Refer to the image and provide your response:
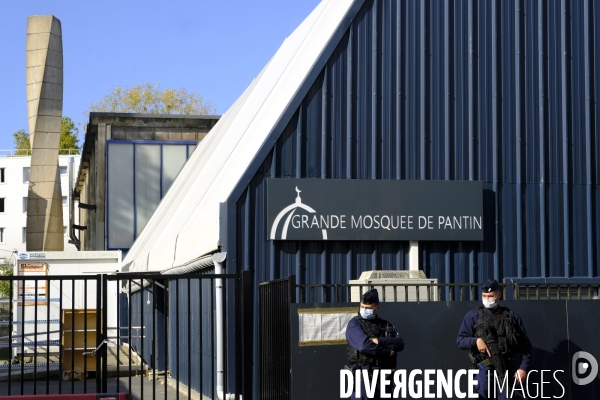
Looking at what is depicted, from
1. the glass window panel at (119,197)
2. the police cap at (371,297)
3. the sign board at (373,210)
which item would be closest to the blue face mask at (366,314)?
the police cap at (371,297)

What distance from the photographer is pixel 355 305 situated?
33.6 feet

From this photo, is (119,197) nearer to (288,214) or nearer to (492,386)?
(288,214)

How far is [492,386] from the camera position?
33.2 feet

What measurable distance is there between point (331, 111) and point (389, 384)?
5.45 m

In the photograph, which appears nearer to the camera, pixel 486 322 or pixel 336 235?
pixel 486 322

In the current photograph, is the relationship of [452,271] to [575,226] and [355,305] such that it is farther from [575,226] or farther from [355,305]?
[355,305]

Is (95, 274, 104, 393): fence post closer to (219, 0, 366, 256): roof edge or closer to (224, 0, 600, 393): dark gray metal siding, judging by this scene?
(219, 0, 366, 256): roof edge

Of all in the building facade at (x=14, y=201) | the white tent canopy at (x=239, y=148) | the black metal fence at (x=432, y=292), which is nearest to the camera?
the black metal fence at (x=432, y=292)

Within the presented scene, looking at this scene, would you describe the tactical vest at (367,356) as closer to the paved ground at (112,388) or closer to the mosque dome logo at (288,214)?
the mosque dome logo at (288,214)

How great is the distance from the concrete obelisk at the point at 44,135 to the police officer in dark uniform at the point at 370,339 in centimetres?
2497

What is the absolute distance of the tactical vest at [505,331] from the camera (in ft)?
32.4

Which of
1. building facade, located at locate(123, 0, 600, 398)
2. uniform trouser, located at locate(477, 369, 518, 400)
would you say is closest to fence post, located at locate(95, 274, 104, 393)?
building facade, located at locate(123, 0, 600, 398)

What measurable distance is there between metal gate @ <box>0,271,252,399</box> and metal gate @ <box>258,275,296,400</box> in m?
0.33

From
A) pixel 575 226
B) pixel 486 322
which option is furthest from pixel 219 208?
pixel 575 226
